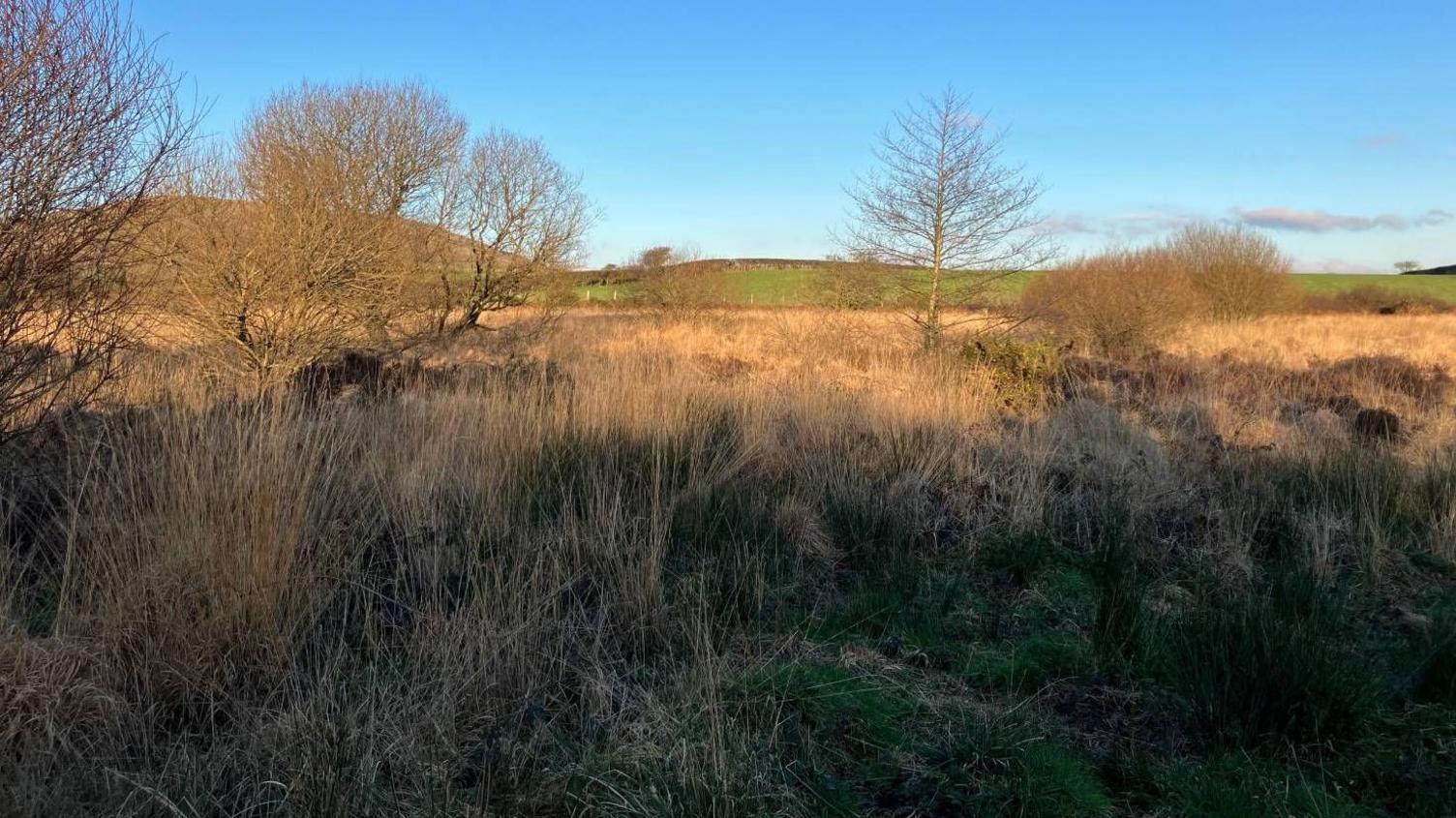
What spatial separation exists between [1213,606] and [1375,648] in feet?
2.06

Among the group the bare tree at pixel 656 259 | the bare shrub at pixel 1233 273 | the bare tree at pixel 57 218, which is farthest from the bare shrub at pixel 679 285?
the bare tree at pixel 57 218

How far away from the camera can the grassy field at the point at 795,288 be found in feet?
68.6

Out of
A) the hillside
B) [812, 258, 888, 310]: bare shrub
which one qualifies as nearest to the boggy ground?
[812, 258, 888, 310]: bare shrub

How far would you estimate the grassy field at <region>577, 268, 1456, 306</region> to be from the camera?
68.6 feet

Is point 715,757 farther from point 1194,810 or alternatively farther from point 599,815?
point 1194,810

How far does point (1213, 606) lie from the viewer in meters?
3.44

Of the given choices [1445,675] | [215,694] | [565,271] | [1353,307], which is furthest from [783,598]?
[1353,307]

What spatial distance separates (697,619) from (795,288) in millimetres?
32978

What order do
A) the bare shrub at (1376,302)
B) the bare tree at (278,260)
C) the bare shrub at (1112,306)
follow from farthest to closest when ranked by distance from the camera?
the bare shrub at (1376,302), the bare shrub at (1112,306), the bare tree at (278,260)

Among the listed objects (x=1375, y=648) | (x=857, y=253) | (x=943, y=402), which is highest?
(x=857, y=253)

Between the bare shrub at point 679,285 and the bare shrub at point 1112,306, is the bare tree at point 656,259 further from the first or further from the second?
the bare shrub at point 1112,306

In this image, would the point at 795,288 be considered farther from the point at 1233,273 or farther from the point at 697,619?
the point at 697,619

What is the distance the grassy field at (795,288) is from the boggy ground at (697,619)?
8171 millimetres

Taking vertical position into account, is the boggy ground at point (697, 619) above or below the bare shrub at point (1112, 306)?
below
